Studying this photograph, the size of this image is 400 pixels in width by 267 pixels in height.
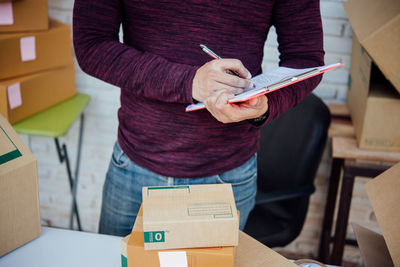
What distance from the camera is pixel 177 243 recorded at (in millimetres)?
735

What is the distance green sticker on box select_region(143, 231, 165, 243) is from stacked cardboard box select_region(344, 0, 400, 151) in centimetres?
90

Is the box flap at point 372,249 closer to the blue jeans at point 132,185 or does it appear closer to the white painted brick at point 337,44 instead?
the blue jeans at point 132,185

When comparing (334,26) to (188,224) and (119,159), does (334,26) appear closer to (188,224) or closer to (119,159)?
(119,159)

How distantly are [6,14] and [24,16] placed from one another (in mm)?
73

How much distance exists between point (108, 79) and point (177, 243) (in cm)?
44

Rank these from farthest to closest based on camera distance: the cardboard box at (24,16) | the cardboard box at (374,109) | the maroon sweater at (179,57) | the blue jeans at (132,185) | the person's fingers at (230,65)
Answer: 1. the cardboard box at (24,16)
2. the cardboard box at (374,109)
3. the blue jeans at (132,185)
4. the maroon sweater at (179,57)
5. the person's fingers at (230,65)

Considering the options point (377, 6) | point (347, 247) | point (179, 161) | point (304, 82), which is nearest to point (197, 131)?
point (179, 161)

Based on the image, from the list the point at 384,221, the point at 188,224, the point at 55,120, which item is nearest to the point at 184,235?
the point at 188,224

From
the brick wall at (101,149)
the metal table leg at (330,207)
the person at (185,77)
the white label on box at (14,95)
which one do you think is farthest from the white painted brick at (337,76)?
the white label on box at (14,95)

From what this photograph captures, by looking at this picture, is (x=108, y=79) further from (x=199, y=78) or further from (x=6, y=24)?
(x=6, y=24)

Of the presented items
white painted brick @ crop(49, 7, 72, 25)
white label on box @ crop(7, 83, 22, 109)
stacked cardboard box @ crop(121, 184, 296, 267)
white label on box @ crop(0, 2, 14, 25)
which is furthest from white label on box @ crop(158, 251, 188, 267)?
white painted brick @ crop(49, 7, 72, 25)

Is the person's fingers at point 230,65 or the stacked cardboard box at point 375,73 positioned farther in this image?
the stacked cardboard box at point 375,73

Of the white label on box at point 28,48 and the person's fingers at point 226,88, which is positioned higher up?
the person's fingers at point 226,88

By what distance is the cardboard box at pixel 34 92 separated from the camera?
5.18ft
